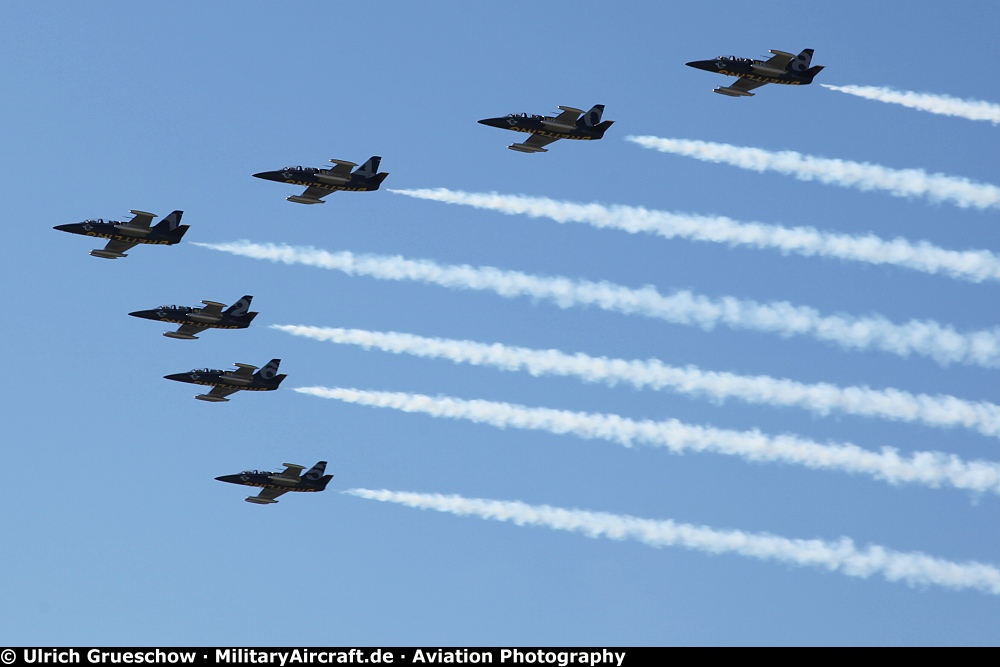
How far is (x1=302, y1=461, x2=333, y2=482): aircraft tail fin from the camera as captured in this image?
383 ft

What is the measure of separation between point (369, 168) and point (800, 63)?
2759cm

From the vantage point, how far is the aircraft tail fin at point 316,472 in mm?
116688

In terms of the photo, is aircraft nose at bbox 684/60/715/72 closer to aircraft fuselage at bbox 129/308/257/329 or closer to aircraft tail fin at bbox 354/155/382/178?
aircraft tail fin at bbox 354/155/382/178

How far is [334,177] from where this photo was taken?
111 metres

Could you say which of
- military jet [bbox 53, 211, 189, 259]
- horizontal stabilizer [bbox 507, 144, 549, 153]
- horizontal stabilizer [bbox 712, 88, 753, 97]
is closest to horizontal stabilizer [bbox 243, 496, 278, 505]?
military jet [bbox 53, 211, 189, 259]

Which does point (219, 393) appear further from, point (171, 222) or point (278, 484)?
point (171, 222)

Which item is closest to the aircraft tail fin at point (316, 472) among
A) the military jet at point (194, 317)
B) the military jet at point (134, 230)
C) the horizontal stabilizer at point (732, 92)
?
the military jet at point (194, 317)

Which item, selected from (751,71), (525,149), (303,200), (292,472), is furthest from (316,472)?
(751,71)

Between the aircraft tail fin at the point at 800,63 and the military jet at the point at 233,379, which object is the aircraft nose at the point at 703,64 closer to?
the aircraft tail fin at the point at 800,63

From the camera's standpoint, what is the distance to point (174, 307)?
114 meters
